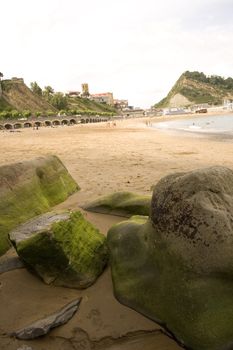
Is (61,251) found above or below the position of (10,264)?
above

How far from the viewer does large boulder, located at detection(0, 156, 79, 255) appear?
5.27m

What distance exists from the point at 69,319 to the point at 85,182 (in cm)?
598

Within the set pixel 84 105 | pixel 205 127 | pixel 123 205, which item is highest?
pixel 84 105

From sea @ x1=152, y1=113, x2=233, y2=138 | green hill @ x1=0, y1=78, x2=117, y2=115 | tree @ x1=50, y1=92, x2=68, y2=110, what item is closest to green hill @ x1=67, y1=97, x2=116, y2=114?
tree @ x1=50, y1=92, x2=68, y2=110

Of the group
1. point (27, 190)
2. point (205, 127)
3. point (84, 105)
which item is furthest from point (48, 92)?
point (27, 190)

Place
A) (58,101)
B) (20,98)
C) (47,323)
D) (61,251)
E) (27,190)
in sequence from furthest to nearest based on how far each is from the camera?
(58,101)
(20,98)
(27,190)
(61,251)
(47,323)

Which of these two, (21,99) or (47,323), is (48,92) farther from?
(47,323)

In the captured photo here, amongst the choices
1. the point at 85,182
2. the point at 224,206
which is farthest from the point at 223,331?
the point at 85,182

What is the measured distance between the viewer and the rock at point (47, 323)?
3363 mm

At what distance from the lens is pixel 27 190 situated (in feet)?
19.4

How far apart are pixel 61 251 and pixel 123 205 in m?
2.25

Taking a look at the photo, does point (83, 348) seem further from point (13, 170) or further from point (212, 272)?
point (13, 170)

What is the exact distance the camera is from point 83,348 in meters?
3.26

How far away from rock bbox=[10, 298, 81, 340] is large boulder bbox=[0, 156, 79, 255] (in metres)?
1.67
